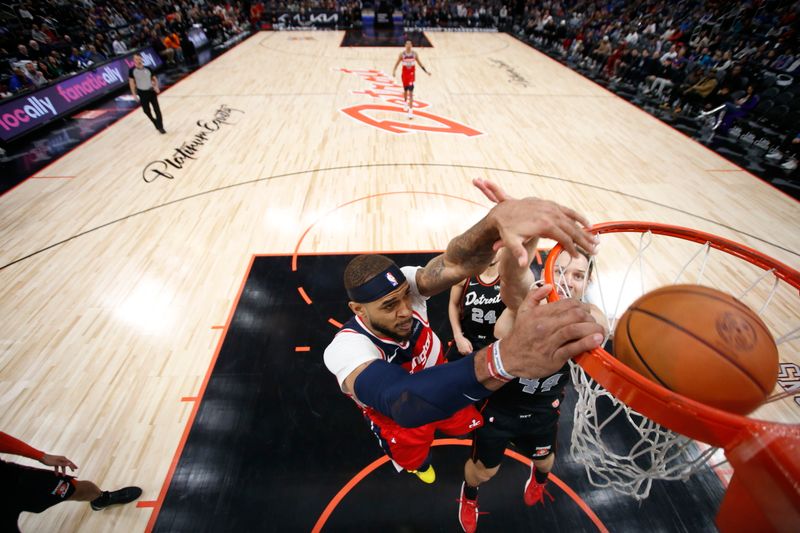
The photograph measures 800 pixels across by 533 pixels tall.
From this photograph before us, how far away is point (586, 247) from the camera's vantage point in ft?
4.39

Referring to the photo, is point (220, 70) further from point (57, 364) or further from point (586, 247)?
point (586, 247)

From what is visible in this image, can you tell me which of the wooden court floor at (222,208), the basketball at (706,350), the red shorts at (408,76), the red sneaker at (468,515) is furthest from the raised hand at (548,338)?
the red shorts at (408,76)

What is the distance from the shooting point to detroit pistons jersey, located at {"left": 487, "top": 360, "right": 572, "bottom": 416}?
7.45 ft

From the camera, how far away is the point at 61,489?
93.7 inches

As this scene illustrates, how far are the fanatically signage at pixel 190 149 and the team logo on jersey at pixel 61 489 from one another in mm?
6186

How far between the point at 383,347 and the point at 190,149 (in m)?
8.25

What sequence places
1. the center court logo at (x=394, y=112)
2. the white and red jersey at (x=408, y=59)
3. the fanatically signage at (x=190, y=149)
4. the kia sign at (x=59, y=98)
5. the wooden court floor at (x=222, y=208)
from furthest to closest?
1. the center court logo at (x=394, y=112)
2. the white and red jersey at (x=408, y=59)
3. the kia sign at (x=59, y=98)
4. the fanatically signage at (x=190, y=149)
5. the wooden court floor at (x=222, y=208)

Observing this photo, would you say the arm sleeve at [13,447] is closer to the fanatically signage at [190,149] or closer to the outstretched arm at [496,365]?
the outstretched arm at [496,365]

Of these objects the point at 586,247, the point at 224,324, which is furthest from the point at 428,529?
the point at 224,324

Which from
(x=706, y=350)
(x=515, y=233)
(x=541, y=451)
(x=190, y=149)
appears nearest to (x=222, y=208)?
(x=190, y=149)

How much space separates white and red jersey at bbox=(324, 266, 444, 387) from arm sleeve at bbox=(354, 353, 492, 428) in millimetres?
344

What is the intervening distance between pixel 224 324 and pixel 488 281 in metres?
3.19

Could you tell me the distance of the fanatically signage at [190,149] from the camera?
24.5 ft

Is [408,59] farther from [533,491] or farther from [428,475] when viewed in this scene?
[533,491]
